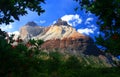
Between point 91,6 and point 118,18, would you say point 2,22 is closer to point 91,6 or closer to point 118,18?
point 91,6

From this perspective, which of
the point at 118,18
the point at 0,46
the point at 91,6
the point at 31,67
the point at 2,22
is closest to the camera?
the point at 0,46

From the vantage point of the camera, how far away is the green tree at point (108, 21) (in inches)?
461

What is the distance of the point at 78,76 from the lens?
38.0 feet

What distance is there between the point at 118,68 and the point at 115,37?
1584 millimetres

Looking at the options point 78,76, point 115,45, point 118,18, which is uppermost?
point 118,18

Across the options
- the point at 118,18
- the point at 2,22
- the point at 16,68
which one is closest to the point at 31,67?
the point at 16,68

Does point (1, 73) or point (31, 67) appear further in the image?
point (31, 67)

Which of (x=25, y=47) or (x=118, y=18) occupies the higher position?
(x=118, y=18)

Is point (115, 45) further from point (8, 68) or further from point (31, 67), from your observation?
point (8, 68)

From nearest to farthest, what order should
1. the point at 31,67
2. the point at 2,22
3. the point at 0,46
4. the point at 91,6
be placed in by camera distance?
1. the point at 0,46
2. the point at 31,67
3. the point at 91,6
4. the point at 2,22

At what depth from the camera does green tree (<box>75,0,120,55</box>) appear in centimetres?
1171

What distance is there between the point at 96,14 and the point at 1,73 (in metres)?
5.11

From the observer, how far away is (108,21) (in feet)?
41.8

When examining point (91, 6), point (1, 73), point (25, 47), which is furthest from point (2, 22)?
point (1, 73)
